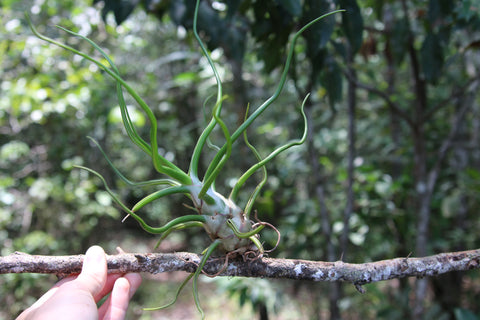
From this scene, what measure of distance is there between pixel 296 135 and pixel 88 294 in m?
1.98

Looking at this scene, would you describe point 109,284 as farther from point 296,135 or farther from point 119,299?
point 296,135

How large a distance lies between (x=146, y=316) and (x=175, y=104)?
1879 millimetres

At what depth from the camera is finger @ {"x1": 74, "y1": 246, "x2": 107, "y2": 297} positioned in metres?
0.67

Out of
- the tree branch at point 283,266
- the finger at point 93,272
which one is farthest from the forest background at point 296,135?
the finger at point 93,272

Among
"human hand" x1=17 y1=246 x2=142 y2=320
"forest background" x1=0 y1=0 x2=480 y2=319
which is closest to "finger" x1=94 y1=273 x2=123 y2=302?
"human hand" x1=17 y1=246 x2=142 y2=320

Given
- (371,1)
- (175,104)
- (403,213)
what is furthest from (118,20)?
(175,104)

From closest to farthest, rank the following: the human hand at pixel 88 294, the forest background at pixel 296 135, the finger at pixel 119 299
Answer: the human hand at pixel 88 294 < the finger at pixel 119 299 < the forest background at pixel 296 135

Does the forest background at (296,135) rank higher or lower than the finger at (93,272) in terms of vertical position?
lower

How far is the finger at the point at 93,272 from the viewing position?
2.19 ft

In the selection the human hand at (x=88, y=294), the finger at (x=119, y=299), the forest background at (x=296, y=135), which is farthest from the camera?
the forest background at (x=296, y=135)

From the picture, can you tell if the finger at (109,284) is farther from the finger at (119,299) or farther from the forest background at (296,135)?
the forest background at (296,135)

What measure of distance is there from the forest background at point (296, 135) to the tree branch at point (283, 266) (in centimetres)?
61

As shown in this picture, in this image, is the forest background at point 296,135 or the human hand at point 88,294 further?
the forest background at point 296,135

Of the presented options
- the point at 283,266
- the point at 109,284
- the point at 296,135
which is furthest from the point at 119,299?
the point at 296,135
